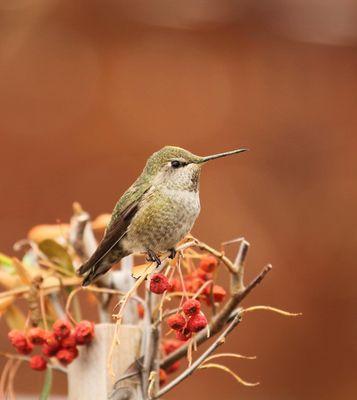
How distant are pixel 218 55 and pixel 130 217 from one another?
1325 millimetres

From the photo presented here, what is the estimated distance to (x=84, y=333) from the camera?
0.81 metres

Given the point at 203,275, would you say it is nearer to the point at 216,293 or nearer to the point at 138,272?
the point at 216,293

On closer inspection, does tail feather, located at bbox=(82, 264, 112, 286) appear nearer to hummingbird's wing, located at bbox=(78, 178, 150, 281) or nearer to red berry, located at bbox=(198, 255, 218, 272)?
hummingbird's wing, located at bbox=(78, 178, 150, 281)

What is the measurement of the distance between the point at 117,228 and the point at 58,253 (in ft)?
0.49

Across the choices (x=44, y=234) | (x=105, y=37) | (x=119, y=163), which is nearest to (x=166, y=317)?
(x=44, y=234)

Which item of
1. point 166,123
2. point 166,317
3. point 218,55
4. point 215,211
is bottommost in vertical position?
point 166,317

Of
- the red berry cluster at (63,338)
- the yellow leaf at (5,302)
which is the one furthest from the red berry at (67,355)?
the yellow leaf at (5,302)

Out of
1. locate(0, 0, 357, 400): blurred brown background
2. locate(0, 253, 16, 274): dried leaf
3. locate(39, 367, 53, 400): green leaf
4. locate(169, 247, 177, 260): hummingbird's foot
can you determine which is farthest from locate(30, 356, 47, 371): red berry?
locate(0, 0, 357, 400): blurred brown background

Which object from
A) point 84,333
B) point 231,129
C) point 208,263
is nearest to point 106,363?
point 84,333

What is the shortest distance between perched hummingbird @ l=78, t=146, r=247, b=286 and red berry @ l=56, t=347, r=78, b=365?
3.1 inches

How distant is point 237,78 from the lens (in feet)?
6.75

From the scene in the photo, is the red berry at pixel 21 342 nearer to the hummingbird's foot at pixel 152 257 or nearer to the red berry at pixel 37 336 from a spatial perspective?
the red berry at pixel 37 336

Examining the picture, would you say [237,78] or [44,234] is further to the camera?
[237,78]

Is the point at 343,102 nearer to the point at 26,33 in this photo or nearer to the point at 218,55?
the point at 218,55
